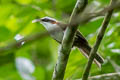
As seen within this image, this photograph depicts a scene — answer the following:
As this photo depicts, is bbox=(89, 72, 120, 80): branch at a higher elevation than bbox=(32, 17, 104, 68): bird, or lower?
lower

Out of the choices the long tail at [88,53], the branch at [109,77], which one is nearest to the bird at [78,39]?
the long tail at [88,53]

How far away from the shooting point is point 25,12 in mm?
3461

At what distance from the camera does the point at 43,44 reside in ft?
14.3

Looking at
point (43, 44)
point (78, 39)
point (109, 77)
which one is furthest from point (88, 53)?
point (43, 44)

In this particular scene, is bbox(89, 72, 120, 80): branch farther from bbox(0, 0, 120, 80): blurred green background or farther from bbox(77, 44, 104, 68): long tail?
bbox(77, 44, 104, 68): long tail

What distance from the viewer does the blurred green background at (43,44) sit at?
304 centimetres

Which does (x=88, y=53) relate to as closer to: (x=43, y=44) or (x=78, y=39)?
(x=78, y=39)

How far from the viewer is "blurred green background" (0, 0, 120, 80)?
304 cm

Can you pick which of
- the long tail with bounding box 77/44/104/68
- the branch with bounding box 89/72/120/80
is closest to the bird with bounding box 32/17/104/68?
the long tail with bounding box 77/44/104/68

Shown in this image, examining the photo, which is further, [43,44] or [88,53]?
[43,44]

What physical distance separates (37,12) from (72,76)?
865 mm

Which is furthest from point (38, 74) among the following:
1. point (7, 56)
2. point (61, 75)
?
point (61, 75)

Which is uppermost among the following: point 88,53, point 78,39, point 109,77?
point 78,39

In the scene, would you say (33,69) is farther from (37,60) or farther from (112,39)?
(112,39)
